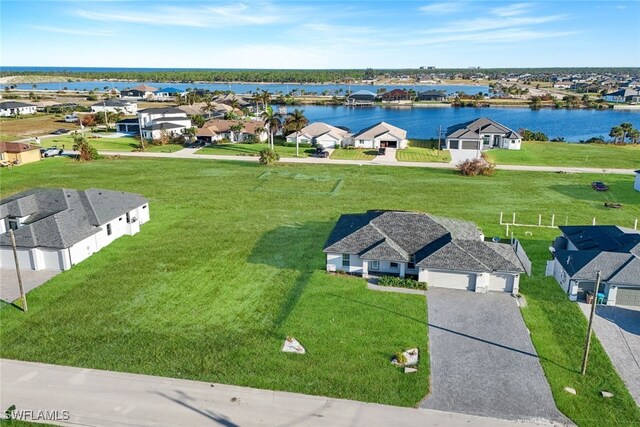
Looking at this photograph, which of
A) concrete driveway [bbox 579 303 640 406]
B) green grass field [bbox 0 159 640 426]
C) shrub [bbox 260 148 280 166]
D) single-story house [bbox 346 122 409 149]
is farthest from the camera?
single-story house [bbox 346 122 409 149]

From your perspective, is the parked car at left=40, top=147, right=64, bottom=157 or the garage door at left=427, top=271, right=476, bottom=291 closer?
the garage door at left=427, top=271, right=476, bottom=291

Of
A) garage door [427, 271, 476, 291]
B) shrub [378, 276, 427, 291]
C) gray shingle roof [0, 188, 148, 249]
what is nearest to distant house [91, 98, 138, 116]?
gray shingle roof [0, 188, 148, 249]

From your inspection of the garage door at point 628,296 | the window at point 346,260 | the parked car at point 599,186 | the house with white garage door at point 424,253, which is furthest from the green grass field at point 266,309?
the garage door at point 628,296

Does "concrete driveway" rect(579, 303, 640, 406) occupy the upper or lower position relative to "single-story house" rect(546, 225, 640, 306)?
lower

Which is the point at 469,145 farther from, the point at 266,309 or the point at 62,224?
the point at 62,224

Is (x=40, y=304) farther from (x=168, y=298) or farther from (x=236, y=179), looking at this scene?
(x=236, y=179)

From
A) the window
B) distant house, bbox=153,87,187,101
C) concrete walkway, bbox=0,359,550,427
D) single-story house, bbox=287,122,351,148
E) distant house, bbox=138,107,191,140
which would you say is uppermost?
distant house, bbox=153,87,187,101

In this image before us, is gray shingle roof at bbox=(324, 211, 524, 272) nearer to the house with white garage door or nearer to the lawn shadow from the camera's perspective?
the house with white garage door
